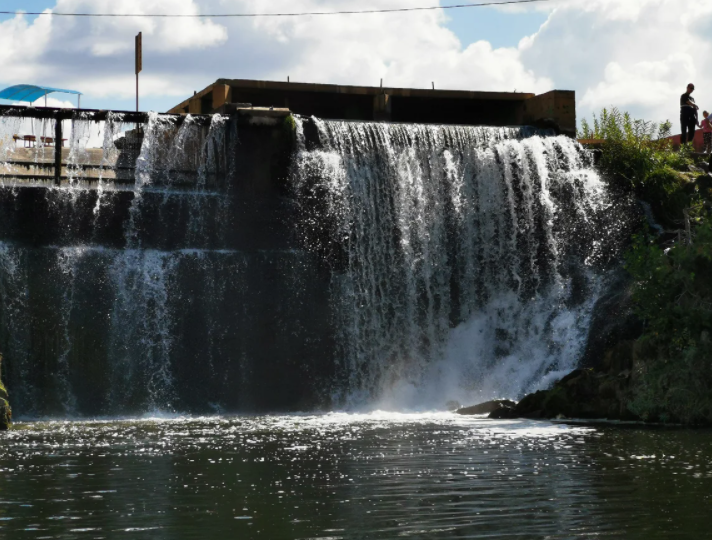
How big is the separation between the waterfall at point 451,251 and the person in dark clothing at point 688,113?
3739 millimetres

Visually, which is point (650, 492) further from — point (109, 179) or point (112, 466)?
point (109, 179)

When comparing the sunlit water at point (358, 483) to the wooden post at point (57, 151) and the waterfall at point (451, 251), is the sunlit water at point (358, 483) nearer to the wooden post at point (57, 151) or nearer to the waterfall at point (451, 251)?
the waterfall at point (451, 251)

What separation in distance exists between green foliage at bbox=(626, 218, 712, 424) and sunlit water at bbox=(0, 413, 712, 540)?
209 centimetres

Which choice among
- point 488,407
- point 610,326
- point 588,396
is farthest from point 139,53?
point 588,396

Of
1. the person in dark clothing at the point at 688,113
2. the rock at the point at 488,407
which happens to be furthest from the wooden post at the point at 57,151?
the person in dark clothing at the point at 688,113

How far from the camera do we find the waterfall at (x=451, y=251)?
1144 inches

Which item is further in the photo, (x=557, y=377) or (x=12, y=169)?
(x=12, y=169)

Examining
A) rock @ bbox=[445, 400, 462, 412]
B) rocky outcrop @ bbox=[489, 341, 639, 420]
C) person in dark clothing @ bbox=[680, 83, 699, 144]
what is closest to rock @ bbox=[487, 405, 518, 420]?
rocky outcrop @ bbox=[489, 341, 639, 420]

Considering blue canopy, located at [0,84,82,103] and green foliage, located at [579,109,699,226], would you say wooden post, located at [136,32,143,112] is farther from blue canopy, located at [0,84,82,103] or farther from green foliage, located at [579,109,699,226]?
green foliage, located at [579,109,699,226]

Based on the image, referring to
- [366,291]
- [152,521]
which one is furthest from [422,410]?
[152,521]

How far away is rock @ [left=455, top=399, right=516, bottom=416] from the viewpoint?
2473cm

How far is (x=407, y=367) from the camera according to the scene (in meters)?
29.2

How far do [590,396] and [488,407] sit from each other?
2.53m

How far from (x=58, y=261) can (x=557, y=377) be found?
11.9m
